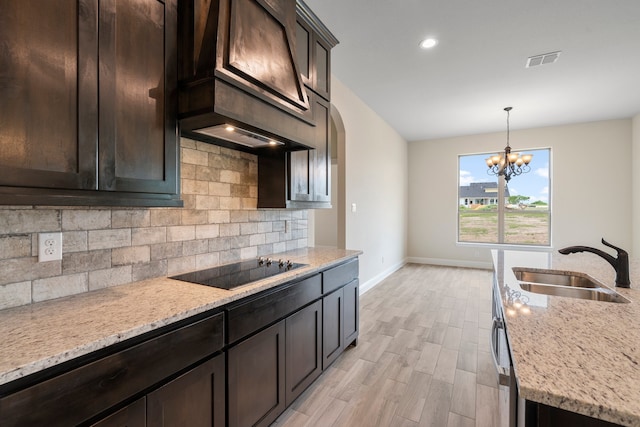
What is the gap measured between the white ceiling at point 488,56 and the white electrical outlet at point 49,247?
2.39m

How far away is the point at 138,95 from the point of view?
1.35 metres

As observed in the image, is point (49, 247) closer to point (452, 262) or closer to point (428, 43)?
point (428, 43)

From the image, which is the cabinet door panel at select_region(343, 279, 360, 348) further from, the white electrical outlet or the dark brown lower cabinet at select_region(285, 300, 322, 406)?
the white electrical outlet

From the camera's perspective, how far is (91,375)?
949mm

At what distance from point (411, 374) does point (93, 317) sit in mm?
2237

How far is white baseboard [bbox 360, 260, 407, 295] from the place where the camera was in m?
4.62

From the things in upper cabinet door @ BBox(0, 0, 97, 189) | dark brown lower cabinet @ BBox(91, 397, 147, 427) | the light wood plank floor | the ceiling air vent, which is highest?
the ceiling air vent

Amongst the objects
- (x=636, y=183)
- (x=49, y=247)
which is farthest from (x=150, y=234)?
(x=636, y=183)

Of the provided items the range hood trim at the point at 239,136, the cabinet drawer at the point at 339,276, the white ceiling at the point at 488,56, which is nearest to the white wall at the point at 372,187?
the white ceiling at the point at 488,56

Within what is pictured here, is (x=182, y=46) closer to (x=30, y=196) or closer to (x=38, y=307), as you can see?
(x=30, y=196)

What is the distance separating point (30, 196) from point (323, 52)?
2438 mm

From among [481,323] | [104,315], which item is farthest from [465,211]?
[104,315]

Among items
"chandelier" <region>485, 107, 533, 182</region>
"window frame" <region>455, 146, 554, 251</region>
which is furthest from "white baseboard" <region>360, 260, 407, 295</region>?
"chandelier" <region>485, 107, 533, 182</region>

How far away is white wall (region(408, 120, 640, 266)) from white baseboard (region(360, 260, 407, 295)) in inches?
46.0
